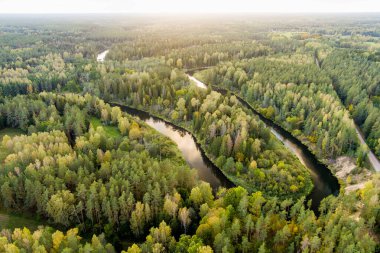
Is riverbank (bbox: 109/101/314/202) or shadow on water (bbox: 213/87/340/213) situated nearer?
riverbank (bbox: 109/101/314/202)

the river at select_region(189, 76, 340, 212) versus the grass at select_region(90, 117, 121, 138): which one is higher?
the grass at select_region(90, 117, 121, 138)

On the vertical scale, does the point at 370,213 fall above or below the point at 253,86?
below

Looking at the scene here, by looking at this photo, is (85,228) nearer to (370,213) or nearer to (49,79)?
(370,213)

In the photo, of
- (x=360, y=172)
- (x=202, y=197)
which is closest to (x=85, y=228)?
(x=202, y=197)

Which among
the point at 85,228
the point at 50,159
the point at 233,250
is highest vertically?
the point at 50,159

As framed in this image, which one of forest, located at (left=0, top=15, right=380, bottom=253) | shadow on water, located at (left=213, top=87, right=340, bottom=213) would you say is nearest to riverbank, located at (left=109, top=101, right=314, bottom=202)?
forest, located at (left=0, top=15, right=380, bottom=253)

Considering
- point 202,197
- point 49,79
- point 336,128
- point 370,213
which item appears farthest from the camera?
point 49,79

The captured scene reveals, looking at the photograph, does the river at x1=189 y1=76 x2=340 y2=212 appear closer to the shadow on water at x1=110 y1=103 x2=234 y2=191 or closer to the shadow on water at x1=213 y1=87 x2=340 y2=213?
the shadow on water at x1=213 y1=87 x2=340 y2=213

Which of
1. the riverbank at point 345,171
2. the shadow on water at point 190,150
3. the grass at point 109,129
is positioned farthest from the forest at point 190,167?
the shadow on water at point 190,150

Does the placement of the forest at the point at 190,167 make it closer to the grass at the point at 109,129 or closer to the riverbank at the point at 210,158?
the grass at the point at 109,129
